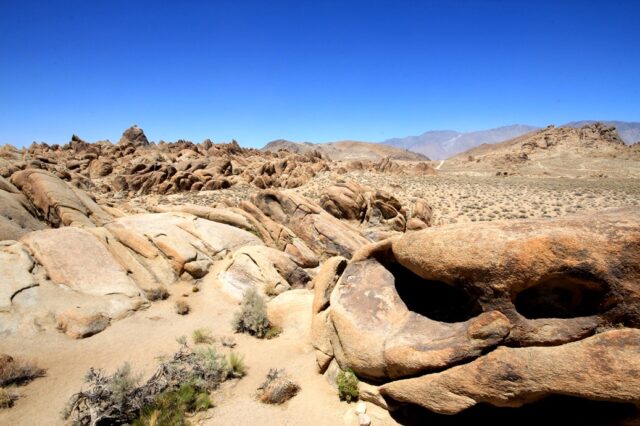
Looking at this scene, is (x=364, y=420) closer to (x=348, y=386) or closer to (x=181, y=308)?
(x=348, y=386)

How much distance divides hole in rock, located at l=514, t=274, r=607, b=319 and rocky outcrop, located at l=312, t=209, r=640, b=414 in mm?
15

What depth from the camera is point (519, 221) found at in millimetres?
6516

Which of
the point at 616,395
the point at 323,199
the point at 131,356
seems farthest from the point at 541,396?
the point at 323,199

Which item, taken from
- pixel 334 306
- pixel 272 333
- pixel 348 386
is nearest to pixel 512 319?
pixel 348 386

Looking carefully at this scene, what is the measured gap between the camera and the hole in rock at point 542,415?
536cm

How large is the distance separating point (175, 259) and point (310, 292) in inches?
A: 240

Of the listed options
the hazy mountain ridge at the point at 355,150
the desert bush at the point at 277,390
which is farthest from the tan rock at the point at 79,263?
the hazy mountain ridge at the point at 355,150

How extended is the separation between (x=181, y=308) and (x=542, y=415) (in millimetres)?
10900

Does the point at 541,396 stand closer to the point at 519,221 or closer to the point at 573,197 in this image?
the point at 519,221

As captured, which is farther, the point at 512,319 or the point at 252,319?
the point at 252,319

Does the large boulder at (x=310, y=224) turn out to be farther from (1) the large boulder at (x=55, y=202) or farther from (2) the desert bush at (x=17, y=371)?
(2) the desert bush at (x=17, y=371)

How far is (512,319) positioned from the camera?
607 centimetres

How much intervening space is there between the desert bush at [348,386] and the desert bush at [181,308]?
6978mm

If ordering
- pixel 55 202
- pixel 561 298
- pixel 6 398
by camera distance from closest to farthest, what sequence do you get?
pixel 561 298 < pixel 6 398 < pixel 55 202
